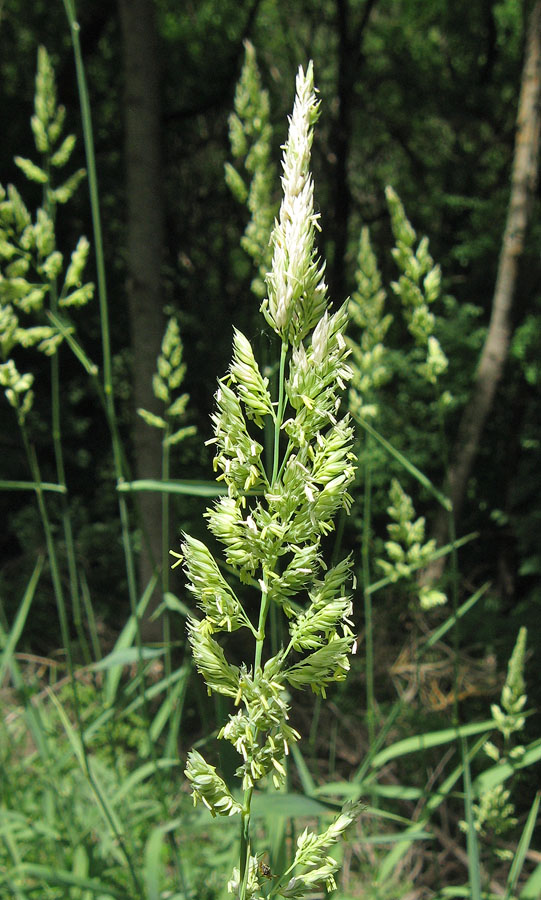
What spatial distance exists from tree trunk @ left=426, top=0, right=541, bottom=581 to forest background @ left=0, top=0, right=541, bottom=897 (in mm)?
38

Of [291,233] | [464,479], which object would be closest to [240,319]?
[464,479]

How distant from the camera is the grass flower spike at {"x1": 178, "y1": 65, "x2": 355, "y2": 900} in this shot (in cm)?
64

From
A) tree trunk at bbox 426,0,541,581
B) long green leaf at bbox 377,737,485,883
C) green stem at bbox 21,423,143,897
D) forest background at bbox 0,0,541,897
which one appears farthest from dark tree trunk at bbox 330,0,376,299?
long green leaf at bbox 377,737,485,883

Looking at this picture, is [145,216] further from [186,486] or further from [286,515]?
[286,515]

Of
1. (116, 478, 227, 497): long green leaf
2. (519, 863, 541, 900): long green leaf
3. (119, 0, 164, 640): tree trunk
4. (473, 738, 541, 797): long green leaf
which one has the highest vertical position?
(119, 0, 164, 640): tree trunk

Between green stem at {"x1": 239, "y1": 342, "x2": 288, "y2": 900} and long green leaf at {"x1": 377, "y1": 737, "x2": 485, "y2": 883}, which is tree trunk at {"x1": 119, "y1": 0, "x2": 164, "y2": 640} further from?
green stem at {"x1": 239, "y1": 342, "x2": 288, "y2": 900}

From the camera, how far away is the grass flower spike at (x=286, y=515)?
2.10 ft

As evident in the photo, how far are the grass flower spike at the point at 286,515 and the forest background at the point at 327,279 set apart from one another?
9.24ft

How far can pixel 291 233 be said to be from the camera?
0.63m

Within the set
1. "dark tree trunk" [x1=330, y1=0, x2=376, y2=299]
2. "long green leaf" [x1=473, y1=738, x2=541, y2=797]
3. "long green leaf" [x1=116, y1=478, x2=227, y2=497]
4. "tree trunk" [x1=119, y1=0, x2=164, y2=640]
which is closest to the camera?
"long green leaf" [x1=116, y1=478, x2=227, y2=497]

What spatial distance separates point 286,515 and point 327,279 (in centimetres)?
498

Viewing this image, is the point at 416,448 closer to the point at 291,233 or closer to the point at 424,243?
the point at 424,243

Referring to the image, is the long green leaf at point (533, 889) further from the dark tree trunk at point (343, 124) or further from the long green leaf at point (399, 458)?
the dark tree trunk at point (343, 124)

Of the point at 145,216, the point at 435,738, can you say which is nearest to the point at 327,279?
the point at 145,216
